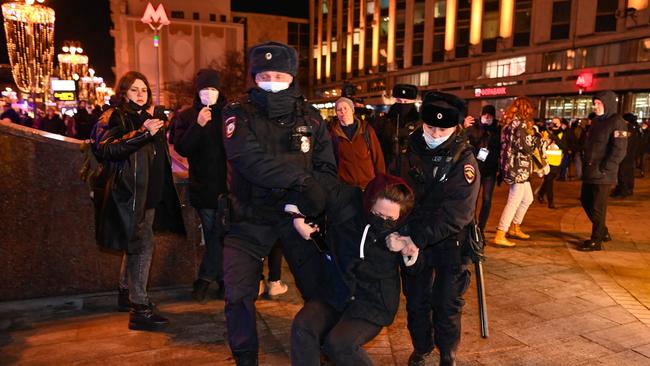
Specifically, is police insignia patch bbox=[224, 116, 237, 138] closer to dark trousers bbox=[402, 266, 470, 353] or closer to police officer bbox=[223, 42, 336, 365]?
police officer bbox=[223, 42, 336, 365]

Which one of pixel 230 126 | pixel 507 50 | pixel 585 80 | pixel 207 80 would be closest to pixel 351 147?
pixel 207 80

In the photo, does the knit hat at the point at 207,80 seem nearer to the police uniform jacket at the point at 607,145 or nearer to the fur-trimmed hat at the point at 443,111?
the fur-trimmed hat at the point at 443,111

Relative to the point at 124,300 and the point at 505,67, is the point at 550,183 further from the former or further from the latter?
the point at 505,67

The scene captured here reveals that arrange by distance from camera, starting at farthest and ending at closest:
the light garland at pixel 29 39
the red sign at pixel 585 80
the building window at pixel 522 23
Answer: the building window at pixel 522 23
the red sign at pixel 585 80
the light garland at pixel 29 39

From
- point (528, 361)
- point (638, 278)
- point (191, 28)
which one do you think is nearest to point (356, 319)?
point (528, 361)

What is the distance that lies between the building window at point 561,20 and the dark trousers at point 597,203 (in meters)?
32.8

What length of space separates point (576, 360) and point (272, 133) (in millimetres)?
2758

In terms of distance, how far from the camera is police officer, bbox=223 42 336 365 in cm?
276

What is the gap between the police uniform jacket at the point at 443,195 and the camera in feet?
9.40

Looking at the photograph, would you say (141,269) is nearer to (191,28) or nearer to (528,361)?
(528,361)

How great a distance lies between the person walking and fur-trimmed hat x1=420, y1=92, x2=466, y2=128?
3797 millimetres

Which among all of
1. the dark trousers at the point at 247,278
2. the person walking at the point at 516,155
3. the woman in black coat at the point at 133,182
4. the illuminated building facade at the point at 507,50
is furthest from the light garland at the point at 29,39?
the dark trousers at the point at 247,278

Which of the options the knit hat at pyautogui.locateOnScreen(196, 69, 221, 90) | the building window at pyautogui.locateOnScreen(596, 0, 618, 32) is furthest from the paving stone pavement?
the building window at pyautogui.locateOnScreen(596, 0, 618, 32)

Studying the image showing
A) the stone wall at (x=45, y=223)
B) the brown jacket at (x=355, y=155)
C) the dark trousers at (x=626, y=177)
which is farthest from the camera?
the dark trousers at (x=626, y=177)
